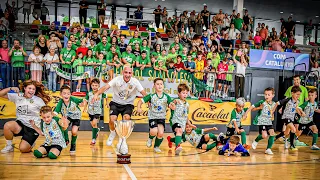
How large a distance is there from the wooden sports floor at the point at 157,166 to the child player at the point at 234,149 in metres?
0.21

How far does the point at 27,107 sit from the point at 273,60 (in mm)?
11776

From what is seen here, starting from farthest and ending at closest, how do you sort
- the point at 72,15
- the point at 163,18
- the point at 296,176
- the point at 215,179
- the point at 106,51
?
the point at 72,15, the point at 163,18, the point at 106,51, the point at 296,176, the point at 215,179

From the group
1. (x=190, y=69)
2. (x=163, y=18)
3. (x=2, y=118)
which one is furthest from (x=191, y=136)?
(x=163, y=18)

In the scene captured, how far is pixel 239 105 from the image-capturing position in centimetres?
988

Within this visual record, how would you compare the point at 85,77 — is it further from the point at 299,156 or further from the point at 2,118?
the point at 299,156

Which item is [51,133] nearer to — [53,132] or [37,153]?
[53,132]

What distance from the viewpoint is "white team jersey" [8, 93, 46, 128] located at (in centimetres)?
824

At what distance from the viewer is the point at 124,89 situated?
30.7 feet

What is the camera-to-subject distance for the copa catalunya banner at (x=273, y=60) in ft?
55.3

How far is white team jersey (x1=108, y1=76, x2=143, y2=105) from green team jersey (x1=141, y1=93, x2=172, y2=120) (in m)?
0.32

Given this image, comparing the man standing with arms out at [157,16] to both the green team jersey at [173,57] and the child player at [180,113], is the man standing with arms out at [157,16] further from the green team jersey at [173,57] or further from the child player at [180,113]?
the child player at [180,113]

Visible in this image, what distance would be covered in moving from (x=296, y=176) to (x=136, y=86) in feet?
13.5

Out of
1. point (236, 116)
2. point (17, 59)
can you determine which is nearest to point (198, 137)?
point (236, 116)

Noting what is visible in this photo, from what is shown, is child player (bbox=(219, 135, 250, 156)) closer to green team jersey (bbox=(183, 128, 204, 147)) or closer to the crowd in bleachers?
green team jersey (bbox=(183, 128, 204, 147))
